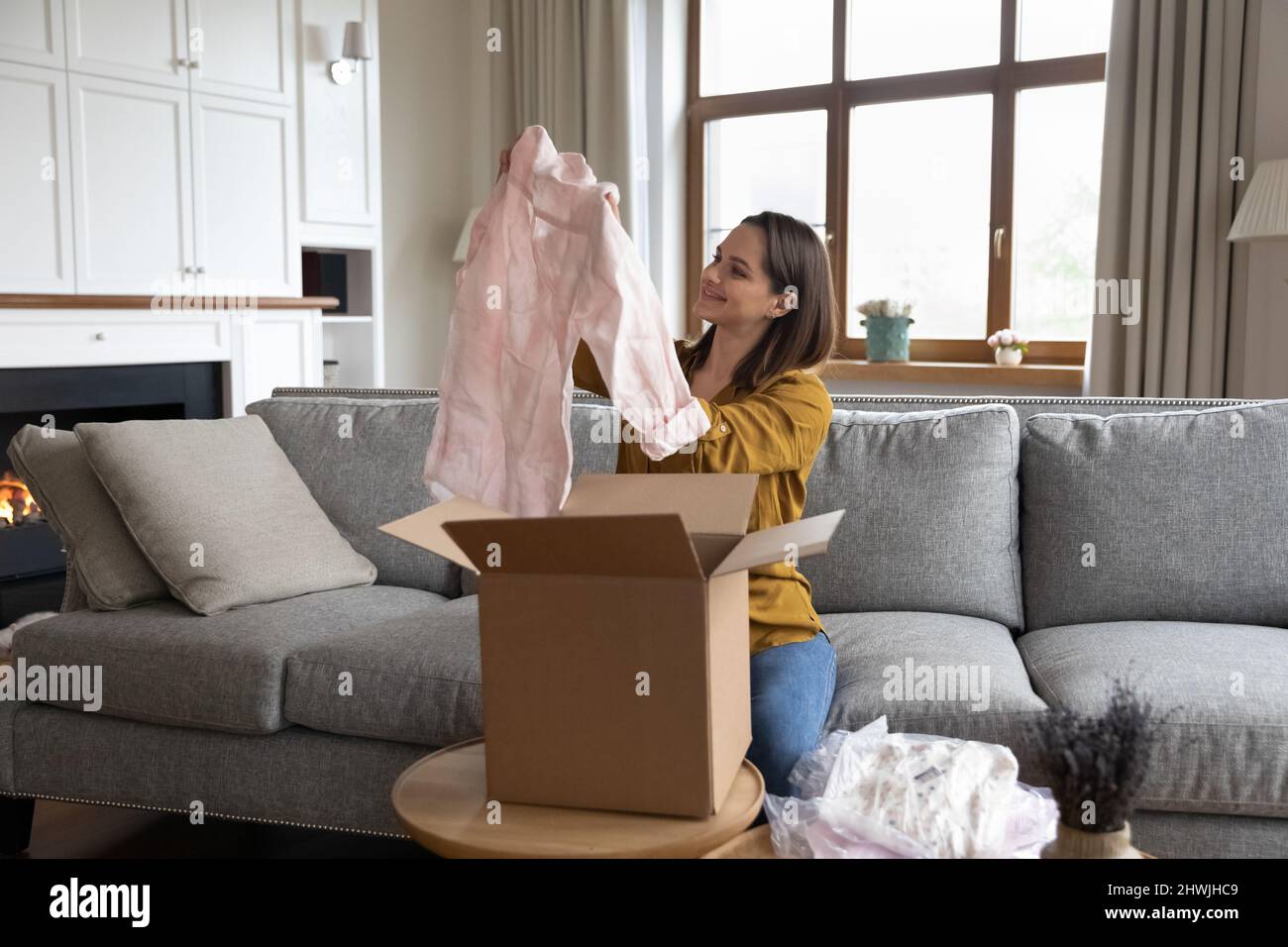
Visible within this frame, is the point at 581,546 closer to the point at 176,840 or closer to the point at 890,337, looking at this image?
the point at 176,840

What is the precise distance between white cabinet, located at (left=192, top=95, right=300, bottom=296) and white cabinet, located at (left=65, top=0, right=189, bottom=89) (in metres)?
0.14

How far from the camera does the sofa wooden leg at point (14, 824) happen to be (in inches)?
89.6

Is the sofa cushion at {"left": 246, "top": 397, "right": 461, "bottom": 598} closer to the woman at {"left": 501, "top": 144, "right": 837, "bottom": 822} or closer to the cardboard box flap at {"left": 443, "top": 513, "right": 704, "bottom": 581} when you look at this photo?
the woman at {"left": 501, "top": 144, "right": 837, "bottom": 822}

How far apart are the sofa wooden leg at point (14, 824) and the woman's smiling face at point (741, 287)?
151cm

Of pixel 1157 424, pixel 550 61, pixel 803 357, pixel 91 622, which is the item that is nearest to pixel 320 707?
pixel 91 622

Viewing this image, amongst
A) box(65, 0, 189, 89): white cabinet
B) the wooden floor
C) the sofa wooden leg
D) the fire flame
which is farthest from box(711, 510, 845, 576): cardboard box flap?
box(65, 0, 189, 89): white cabinet

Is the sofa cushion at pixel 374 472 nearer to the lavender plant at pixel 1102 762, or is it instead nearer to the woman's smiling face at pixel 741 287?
the woman's smiling face at pixel 741 287

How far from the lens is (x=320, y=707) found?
205cm

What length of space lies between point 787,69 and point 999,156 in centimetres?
100

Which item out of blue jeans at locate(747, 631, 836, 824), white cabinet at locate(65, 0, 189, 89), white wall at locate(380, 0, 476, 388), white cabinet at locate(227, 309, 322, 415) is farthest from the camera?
white wall at locate(380, 0, 476, 388)

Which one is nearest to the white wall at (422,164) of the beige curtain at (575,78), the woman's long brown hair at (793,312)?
the beige curtain at (575,78)

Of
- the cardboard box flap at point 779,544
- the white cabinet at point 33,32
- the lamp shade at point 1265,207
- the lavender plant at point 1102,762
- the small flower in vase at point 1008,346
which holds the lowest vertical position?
the lavender plant at point 1102,762

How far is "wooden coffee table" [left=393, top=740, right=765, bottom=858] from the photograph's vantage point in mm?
1206
